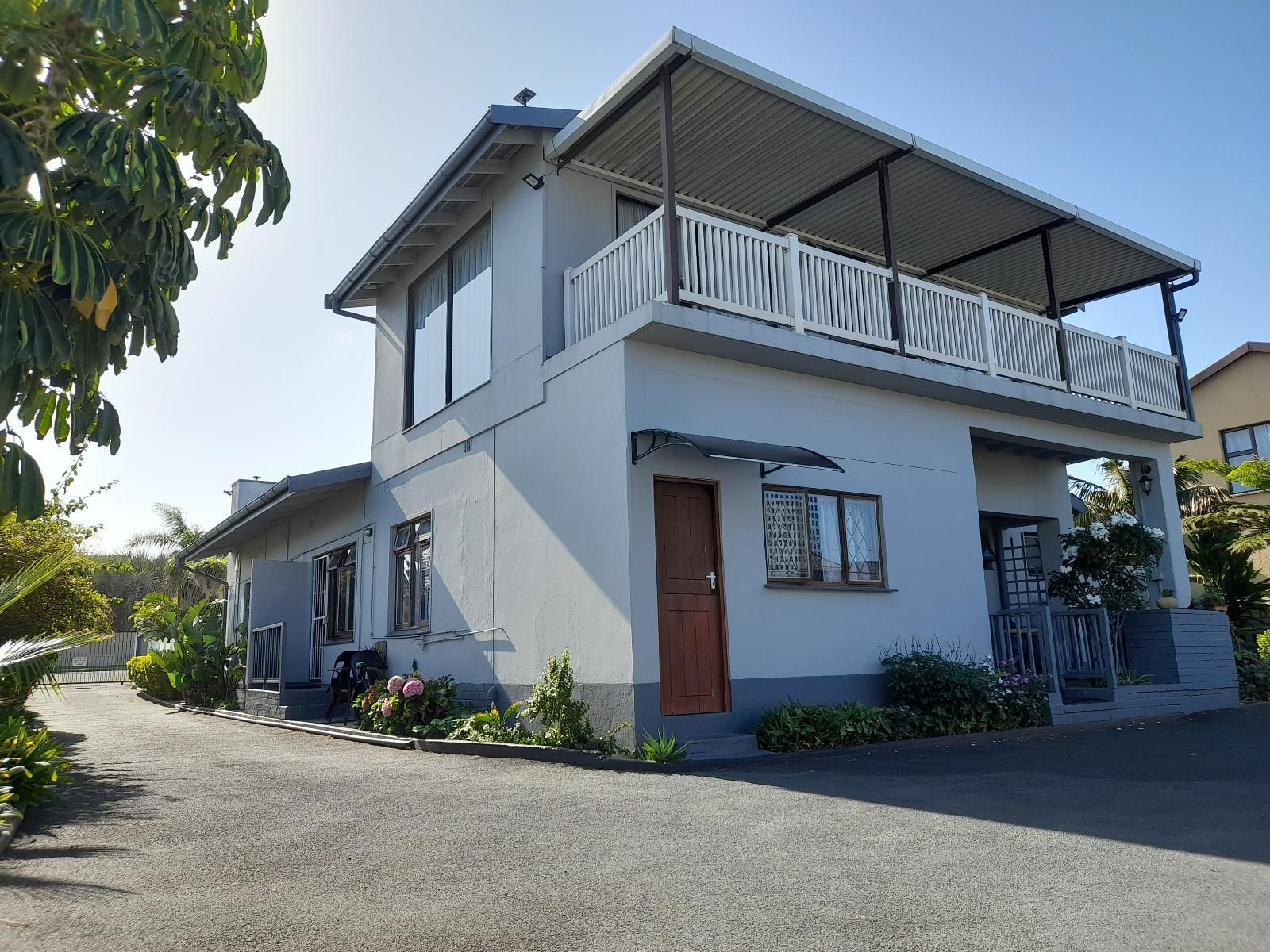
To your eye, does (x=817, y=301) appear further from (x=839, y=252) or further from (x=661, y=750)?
(x=661, y=750)

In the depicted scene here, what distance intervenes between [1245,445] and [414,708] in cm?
2460

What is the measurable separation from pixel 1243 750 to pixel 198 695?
16.8m

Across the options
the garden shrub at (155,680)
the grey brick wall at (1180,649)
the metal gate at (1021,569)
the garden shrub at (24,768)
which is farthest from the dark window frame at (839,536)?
the garden shrub at (155,680)

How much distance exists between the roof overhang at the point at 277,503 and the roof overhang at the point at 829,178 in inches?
249

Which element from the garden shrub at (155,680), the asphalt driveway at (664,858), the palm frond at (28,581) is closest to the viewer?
the asphalt driveway at (664,858)

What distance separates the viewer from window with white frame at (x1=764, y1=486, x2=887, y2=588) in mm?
10391

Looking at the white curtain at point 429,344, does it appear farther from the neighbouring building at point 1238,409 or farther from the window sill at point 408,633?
the neighbouring building at point 1238,409

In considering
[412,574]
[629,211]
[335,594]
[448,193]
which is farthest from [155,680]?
[629,211]

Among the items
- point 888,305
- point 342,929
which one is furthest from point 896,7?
point 342,929

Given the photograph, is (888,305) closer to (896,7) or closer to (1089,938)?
(896,7)

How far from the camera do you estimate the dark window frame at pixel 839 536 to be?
10.3 m

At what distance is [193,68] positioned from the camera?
11.7ft

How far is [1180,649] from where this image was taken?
12820 millimetres

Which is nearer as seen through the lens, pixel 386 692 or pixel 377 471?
pixel 386 692
